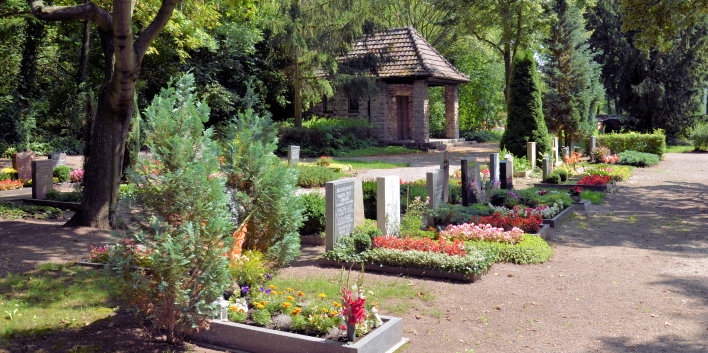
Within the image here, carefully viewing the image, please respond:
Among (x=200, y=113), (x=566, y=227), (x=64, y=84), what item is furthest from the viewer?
(x=64, y=84)

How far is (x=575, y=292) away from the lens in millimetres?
8117

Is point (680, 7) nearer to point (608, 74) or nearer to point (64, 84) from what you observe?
point (608, 74)

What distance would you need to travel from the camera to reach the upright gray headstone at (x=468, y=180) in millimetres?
13984

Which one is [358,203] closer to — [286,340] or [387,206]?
[387,206]

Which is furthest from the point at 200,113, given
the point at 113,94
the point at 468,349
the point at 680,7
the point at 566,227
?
the point at 680,7

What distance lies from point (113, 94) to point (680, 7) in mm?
15330

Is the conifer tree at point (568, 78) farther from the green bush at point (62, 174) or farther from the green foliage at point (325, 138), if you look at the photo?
the green bush at point (62, 174)

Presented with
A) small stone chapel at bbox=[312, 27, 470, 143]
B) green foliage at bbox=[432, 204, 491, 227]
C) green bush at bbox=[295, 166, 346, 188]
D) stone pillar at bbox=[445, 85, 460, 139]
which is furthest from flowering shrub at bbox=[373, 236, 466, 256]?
stone pillar at bbox=[445, 85, 460, 139]

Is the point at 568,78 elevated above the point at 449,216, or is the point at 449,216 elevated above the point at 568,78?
the point at 568,78

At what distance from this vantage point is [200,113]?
19.7 ft

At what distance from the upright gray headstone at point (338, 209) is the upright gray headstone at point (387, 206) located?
2.11 ft

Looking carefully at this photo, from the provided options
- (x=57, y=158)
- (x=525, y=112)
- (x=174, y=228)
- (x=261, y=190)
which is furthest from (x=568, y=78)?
(x=174, y=228)

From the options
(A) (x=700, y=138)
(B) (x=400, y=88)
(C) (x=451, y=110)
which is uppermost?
(B) (x=400, y=88)

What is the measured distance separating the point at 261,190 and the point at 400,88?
2718 cm
